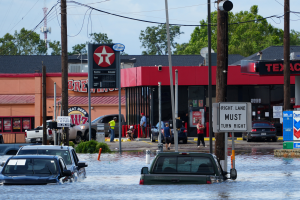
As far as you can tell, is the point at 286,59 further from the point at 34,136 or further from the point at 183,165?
the point at 183,165

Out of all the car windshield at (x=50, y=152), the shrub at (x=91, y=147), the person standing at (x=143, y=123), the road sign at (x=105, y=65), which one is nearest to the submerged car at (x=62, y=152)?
the car windshield at (x=50, y=152)

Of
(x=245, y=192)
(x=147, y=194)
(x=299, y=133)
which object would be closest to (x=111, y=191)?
(x=147, y=194)

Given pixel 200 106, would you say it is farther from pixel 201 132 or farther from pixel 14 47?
pixel 14 47

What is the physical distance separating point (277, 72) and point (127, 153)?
30.4 feet

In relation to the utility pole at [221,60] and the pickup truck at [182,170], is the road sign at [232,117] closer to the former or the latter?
the utility pole at [221,60]

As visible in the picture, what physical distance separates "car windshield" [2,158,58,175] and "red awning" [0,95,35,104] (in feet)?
123

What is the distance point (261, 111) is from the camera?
42688 millimetres

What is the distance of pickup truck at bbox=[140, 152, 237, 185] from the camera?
11617 millimetres

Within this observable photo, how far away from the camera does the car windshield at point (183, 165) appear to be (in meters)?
12.1

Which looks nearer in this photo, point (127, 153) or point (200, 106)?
point (127, 153)

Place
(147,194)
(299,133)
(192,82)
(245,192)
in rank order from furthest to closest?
(192,82) → (299,133) → (245,192) → (147,194)

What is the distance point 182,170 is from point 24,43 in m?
100

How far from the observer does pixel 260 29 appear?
85812 millimetres

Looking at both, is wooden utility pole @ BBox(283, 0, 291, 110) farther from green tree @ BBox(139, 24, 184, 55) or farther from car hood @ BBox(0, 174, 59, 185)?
green tree @ BBox(139, 24, 184, 55)
